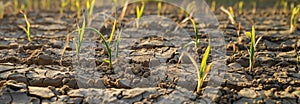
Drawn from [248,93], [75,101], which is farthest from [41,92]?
[248,93]

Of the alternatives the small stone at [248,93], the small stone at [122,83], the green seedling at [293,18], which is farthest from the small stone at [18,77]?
the green seedling at [293,18]

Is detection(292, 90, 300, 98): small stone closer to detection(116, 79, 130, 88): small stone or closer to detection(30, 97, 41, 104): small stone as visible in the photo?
detection(116, 79, 130, 88): small stone

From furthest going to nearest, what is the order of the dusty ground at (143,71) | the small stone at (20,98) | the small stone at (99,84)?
the small stone at (99,84)
the dusty ground at (143,71)
the small stone at (20,98)

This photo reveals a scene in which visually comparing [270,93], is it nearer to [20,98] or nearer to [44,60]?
[20,98]

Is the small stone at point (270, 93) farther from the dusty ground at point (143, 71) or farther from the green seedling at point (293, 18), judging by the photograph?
the green seedling at point (293, 18)

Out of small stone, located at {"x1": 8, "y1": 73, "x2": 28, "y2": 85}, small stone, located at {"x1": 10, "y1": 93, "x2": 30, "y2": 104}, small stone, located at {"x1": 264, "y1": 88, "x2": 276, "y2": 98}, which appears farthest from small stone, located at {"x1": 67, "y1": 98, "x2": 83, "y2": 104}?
small stone, located at {"x1": 264, "y1": 88, "x2": 276, "y2": 98}

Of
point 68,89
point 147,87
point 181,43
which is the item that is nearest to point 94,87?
point 68,89

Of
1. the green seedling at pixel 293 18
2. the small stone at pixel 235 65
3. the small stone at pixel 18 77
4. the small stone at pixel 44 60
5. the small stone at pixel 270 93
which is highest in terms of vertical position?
the green seedling at pixel 293 18

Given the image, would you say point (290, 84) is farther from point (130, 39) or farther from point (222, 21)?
point (222, 21)
